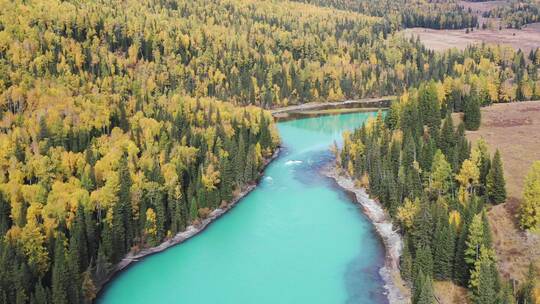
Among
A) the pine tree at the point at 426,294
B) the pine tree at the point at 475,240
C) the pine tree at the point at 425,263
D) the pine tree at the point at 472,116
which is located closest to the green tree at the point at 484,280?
the pine tree at the point at 475,240

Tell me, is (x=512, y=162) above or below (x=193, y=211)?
above

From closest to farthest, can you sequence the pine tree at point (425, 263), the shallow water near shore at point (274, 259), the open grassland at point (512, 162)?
the pine tree at point (425, 263), the open grassland at point (512, 162), the shallow water near shore at point (274, 259)

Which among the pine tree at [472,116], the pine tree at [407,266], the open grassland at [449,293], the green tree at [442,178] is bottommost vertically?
the open grassland at [449,293]

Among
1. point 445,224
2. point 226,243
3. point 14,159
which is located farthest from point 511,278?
point 14,159

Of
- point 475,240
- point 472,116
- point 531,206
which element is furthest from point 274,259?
point 472,116

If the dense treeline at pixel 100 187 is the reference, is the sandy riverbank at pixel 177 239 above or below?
below

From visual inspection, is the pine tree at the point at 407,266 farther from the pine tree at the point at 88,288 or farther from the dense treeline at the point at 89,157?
the pine tree at the point at 88,288

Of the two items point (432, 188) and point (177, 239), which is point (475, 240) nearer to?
point (432, 188)
